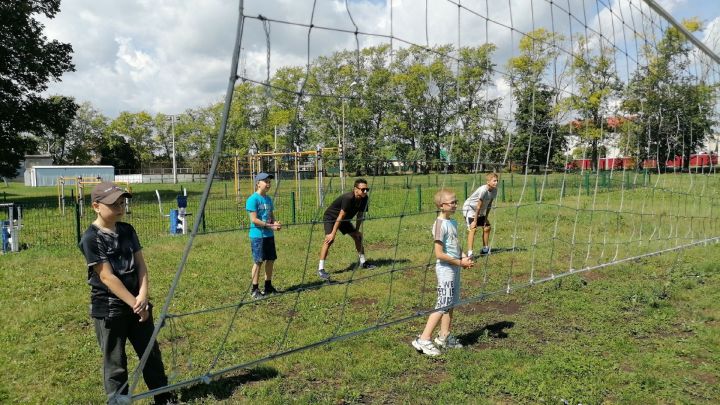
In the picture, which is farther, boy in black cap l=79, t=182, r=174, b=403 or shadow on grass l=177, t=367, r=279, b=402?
shadow on grass l=177, t=367, r=279, b=402

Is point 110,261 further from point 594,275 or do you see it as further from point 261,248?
point 594,275

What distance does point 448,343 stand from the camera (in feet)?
14.1

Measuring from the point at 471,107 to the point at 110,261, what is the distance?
3122 mm

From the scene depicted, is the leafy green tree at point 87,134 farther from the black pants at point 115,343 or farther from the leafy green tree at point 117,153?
the black pants at point 115,343

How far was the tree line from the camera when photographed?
339 cm

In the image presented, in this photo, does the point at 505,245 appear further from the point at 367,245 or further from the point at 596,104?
the point at 596,104

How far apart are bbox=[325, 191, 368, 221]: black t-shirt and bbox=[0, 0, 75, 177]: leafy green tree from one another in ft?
67.1

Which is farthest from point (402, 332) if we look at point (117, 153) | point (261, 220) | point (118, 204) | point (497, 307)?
point (117, 153)

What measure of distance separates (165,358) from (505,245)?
6.70 metres

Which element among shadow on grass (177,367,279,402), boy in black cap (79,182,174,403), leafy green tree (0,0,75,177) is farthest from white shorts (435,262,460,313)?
leafy green tree (0,0,75,177)

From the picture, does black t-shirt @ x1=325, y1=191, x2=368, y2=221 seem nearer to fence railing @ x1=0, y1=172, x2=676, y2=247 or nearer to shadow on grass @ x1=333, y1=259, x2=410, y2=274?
fence railing @ x1=0, y1=172, x2=676, y2=247

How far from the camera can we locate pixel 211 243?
1002 cm

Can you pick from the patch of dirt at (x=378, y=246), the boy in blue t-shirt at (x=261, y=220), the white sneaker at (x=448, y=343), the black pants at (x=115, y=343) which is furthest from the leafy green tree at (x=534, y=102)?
the patch of dirt at (x=378, y=246)

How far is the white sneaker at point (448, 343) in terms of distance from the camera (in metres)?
4.24
